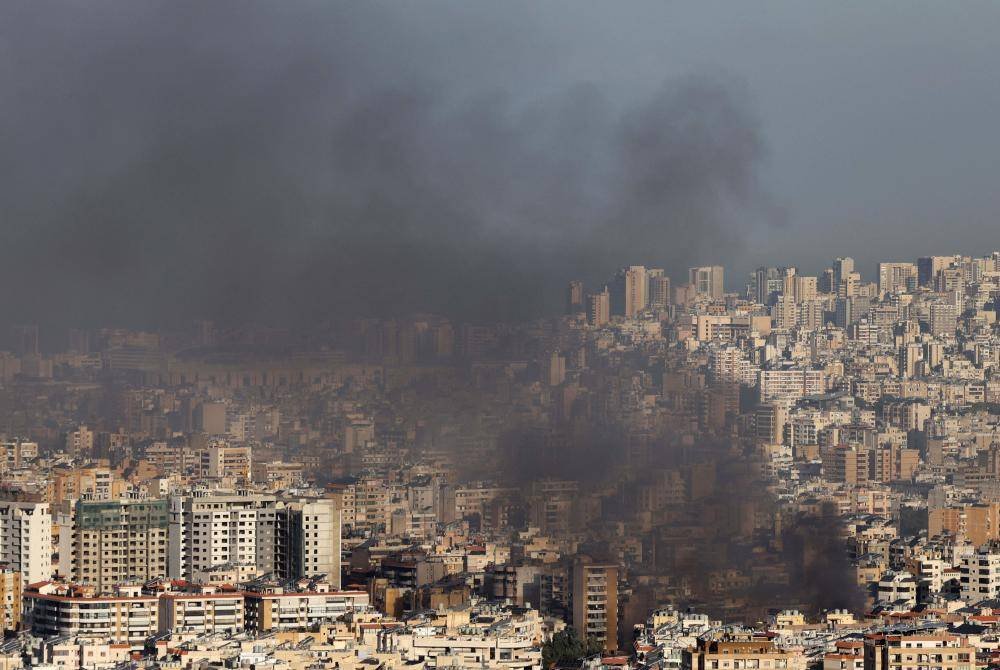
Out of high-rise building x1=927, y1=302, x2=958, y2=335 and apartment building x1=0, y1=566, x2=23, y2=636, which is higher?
high-rise building x1=927, y1=302, x2=958, y2=335

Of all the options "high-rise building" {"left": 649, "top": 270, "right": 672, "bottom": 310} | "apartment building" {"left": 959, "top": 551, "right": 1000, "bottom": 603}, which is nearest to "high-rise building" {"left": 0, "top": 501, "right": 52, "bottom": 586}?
"apartment building" {"left": 959, "top": 551, "right": 1000, "bottom": 603}

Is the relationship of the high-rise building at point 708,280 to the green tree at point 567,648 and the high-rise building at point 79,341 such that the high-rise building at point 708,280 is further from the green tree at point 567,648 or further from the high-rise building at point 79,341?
the green tree at point 567,648

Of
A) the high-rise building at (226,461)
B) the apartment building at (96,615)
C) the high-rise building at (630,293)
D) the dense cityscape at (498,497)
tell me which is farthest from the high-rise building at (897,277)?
the apartment building at (96,615)

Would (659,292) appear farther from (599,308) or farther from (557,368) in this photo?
(557,368)

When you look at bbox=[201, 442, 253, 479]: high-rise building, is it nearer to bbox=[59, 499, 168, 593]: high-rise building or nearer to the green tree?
bbox=[59, 499, 168, 593]: high-rise building

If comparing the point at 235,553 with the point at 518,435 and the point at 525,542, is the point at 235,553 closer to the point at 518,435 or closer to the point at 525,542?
the point at 525,542
